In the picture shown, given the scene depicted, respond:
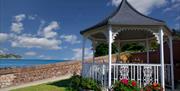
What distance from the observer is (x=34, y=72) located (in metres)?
15.5

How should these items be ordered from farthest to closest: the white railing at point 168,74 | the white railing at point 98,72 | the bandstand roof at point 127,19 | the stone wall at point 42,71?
the stone wall at point 42,71 < the white railing at point 168,74 < the white railing at point 98,72 < the bandstand roof at point 127,19

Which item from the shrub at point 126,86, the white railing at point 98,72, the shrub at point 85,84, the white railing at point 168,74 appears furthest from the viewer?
the white railing at point 168,74

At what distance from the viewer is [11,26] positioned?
156 ft

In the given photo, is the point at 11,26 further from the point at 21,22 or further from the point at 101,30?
the point at 101,30

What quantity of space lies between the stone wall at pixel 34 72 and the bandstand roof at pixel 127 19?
5.72 metres

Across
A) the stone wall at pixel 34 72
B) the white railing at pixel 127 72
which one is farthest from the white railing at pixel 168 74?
the stone wall at pixel 34 72

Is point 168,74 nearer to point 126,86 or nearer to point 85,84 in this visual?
point 126,86

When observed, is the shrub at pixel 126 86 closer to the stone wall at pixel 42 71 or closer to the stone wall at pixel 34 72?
the stone wall at pixel 42 71

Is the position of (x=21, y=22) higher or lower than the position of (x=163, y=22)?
higher

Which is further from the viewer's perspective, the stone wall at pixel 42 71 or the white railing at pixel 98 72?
the stone wall at pixel 42 71

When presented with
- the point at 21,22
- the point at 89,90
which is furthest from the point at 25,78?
the point at 21,22

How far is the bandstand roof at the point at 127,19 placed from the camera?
31.8 ft

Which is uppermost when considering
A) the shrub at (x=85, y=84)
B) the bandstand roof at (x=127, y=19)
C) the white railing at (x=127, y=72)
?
the bandstand roof at (x=127, y=19)

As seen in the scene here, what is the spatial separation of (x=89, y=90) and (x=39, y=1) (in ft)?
53.4
